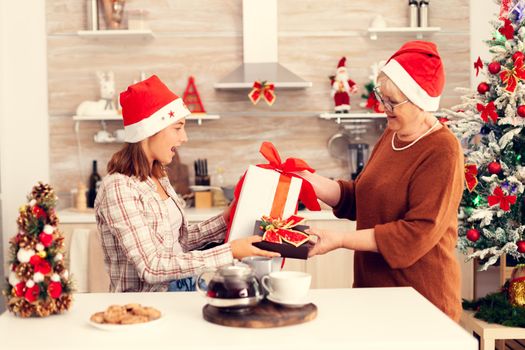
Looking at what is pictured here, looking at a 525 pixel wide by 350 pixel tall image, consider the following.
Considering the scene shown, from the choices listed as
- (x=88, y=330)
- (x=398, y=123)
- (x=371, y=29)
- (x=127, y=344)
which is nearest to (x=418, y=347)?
(x=127, y=344)

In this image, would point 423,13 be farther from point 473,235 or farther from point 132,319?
point 132,319

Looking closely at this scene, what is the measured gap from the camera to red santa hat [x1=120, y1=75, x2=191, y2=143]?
254 centimetres

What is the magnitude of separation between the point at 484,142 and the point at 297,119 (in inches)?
59.5

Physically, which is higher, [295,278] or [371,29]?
[371,29]

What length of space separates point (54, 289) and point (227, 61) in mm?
3485

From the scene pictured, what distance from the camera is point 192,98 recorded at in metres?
5.14

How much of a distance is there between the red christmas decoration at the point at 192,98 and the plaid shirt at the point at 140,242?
2634mm

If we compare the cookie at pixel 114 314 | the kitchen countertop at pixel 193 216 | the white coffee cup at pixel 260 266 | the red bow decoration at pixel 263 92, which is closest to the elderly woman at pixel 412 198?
the white coffee cup at pixel 260 266

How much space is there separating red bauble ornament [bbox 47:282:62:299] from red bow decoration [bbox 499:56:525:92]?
2884mm

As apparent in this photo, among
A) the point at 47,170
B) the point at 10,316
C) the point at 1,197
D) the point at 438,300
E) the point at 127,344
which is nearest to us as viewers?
the point at 127,344

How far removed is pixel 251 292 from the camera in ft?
6.17

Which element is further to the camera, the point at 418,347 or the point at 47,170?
the point at 47,170

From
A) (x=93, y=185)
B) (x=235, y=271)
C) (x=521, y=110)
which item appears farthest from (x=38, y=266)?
(x=93, y=185)

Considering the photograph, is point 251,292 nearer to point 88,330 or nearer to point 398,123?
point 88,330
